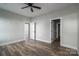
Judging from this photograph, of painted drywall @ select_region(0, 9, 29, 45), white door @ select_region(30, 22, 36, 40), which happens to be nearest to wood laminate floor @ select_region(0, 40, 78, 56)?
painted drywall @ select_region(0, 9, 29, 45)

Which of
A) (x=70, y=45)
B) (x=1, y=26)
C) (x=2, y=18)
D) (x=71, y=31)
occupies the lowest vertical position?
(x=70, y=45)

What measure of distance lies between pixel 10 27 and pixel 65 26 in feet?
9.45

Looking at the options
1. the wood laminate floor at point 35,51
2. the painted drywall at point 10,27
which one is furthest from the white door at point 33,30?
the wood laminate floor at point 35,51

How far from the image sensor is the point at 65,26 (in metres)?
3.07

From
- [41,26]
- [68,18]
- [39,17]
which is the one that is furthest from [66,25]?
[39,17]

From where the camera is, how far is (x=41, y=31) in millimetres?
4605

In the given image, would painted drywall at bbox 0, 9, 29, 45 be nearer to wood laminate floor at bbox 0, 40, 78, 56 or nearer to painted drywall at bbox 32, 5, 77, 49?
wood laminate floor at bbox 0, 40, 78, 56

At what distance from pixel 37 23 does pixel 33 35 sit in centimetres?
116

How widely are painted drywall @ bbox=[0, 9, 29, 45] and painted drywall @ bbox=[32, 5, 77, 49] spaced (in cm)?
161

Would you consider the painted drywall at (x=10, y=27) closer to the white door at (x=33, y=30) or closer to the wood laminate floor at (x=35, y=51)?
the wood laminate floor at (x=35, y=51)

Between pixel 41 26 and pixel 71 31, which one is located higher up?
pixel 41 26

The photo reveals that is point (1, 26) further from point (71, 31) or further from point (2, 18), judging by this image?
point (71, 31)

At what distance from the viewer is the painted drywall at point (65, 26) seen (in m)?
2.69

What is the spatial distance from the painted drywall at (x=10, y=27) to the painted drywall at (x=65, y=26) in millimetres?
1609
